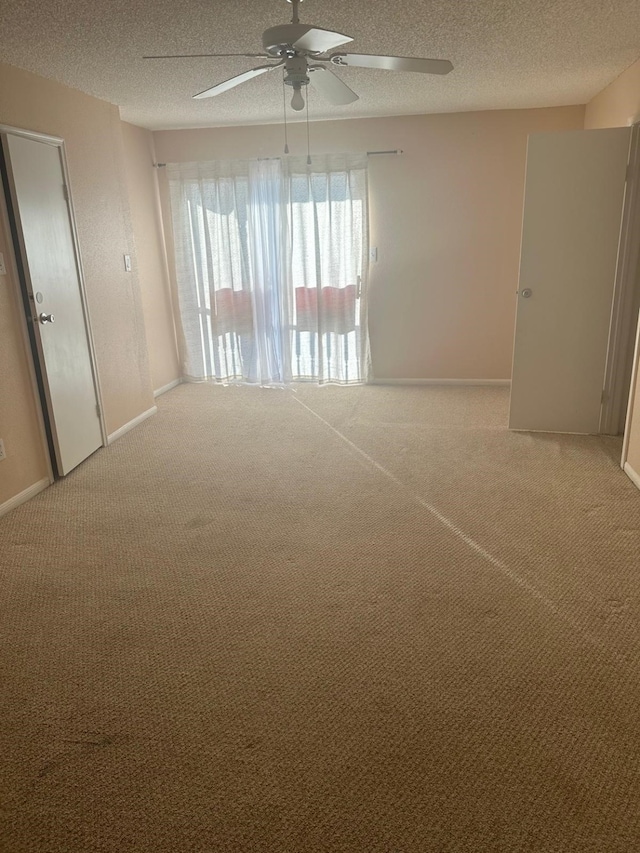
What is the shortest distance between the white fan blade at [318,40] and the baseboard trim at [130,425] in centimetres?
295

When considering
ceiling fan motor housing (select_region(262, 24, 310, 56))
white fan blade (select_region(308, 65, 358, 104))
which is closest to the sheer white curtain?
white fan blade (select_region(308, 65, 358, 104))

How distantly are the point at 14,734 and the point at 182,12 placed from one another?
285 cm

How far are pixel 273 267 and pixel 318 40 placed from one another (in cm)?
336

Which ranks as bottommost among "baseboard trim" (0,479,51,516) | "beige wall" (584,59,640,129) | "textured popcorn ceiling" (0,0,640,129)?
"baseboard trim" (0,479,51,516)

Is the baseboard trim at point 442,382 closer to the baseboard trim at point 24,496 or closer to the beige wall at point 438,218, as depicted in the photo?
the beige wall at point 438,218

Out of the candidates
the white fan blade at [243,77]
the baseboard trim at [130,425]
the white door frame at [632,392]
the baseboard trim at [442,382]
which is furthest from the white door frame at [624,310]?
the baseboard trim at [130,425]

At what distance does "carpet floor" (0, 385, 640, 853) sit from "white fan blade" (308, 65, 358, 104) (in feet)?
6.69

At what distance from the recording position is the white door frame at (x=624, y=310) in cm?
363

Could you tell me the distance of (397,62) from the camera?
2398 mm

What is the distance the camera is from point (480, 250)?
5.32 m

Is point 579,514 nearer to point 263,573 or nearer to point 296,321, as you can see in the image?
point 263,573

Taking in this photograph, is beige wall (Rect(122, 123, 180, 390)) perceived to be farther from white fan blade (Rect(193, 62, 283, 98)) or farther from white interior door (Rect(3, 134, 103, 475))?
white fan blade (Rect(193, 62, 283, 98))

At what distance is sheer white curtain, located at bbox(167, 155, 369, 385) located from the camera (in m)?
5.32

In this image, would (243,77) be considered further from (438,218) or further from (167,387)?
(167,387)
